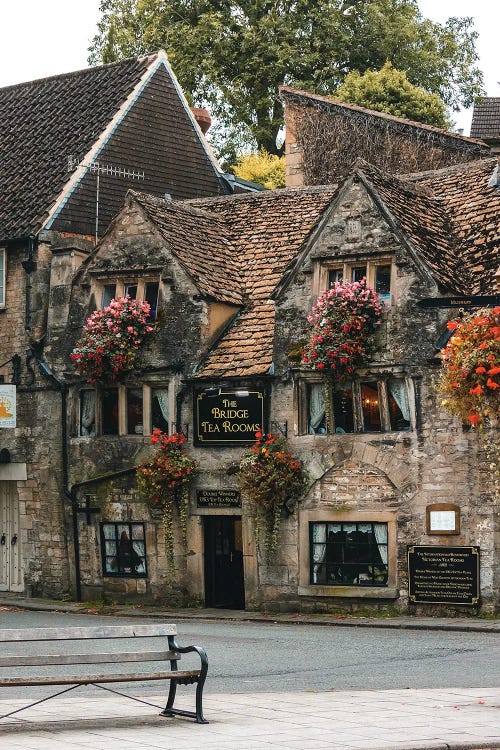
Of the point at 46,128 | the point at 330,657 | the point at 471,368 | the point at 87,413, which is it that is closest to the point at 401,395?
the point at 330,657

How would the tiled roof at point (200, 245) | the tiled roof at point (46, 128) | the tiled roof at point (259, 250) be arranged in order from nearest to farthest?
the tiled roof at point (259, 250)
the tiled roof at point (200, 245)
the tiled roof at point (46, 128)

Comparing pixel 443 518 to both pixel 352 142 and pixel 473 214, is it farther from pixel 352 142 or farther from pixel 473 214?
pixel 352 142

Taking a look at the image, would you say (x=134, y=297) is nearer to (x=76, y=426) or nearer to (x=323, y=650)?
(x=76, y=426)

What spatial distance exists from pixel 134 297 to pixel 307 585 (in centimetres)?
762

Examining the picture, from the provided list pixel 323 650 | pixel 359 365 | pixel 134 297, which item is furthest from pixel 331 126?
pixel 323 650

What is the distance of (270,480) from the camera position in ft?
83.5

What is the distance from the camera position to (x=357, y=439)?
25281mm

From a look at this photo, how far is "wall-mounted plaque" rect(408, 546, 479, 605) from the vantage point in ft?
77.9

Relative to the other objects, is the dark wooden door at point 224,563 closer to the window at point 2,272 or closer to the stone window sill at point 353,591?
the stone window sill at point 353,591

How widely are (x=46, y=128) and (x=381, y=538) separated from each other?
15.7m

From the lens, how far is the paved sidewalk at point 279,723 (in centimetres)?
1094

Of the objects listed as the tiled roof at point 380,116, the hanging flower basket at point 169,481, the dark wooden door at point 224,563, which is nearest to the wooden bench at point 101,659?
the hanging flower basket at point 169,481

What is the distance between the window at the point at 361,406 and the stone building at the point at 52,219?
6.41 meters

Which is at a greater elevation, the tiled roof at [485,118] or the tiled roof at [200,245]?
the tiled roof at [485,118]
